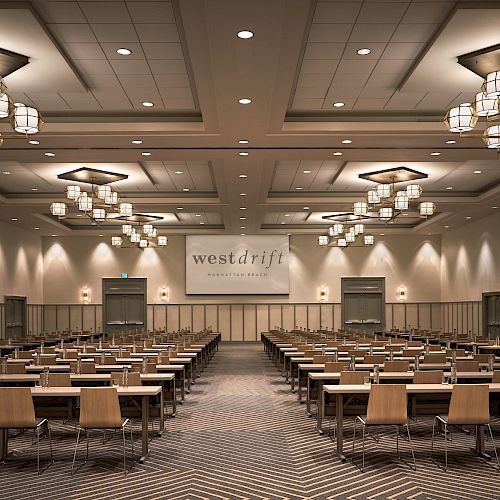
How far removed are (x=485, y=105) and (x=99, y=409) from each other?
5703 mm

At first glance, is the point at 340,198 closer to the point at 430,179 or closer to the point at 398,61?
the point at 430,179

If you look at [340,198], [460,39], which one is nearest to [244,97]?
[460,39]

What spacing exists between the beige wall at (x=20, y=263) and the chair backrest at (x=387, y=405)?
814 inches

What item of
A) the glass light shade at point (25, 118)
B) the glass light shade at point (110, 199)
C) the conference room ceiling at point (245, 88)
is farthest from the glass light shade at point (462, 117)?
the glass light shade at point (110, 199)

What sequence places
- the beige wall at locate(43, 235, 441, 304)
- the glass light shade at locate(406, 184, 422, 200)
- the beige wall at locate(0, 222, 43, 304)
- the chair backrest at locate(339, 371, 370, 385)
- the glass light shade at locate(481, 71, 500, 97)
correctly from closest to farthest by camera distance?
the glass light shade at locate(481, 71, 500, 97) → the chair backrest at locate(339, 371, 370, 385) → the glass light shade at locate(406, 184, 422, 200) → the beige wall at locate(0, 222, 43, 304) → the beige wall at locate(43, 235, 441, 304)

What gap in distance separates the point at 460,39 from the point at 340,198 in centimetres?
1276

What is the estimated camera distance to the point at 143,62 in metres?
10.4

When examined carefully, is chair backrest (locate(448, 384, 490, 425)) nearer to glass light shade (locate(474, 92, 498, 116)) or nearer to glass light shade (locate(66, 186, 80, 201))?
glass light shade (locate(474, 92, 498, 116))

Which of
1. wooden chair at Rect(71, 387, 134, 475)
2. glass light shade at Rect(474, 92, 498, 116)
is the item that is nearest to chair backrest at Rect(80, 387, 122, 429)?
wooden chair at Rect(71, 387, 134, 475)

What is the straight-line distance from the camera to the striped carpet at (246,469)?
662 cm

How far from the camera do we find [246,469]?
7.55m

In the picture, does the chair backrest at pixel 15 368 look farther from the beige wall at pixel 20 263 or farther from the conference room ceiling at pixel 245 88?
the beige wall at pixel 20 263

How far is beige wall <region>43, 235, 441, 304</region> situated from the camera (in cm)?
3231

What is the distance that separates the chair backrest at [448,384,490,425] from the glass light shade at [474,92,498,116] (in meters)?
3.40
